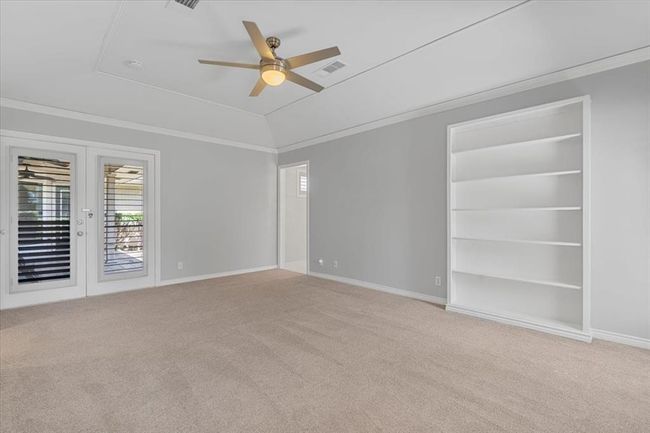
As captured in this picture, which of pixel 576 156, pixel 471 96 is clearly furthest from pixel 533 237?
pixel 471 96

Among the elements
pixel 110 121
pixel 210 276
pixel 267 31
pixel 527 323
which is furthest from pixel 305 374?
pixel 110 121

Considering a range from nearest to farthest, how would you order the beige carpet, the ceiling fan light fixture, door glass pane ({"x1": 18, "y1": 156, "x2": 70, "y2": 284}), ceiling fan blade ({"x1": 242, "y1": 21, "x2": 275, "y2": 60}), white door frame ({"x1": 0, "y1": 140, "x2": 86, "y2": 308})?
1. the beige carpet
2. ceiling fan blade ({"x1": 242, "y1": 21, "x2": 275, "y2": 60})
3. the ceiling fan light fixture
4. white door frame ({"x1": 0, "y1": 140, "x2": 86, "y2": 308})
5. door glass pane ({"x1": 18, "y1": 156, "x2": 70, "y2": 284})

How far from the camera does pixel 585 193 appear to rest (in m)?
3.01

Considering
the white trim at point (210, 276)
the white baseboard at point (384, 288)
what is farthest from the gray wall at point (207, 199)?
the white baseboard at point (384, 288)

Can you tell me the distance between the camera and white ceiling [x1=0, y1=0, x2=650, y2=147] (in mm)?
2746

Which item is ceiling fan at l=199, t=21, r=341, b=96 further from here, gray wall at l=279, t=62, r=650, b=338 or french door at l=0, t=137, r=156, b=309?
french door at l=0, t=137, r=156, b=309

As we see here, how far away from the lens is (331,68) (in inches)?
155

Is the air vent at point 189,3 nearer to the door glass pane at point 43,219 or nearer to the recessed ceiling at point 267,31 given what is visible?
the recessed ceiling at point 267,31

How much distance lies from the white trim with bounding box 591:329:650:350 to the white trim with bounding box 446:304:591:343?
21 centimetres

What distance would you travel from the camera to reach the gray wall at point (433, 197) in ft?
9.45

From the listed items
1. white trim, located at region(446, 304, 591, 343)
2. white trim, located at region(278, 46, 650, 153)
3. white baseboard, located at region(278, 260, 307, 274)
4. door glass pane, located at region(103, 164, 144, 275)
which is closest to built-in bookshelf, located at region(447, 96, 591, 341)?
white trim, located at region(446, 304, 591, 343)

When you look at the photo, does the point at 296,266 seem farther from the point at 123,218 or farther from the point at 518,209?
the point at 518,209

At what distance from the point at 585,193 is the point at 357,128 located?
3.32 meters

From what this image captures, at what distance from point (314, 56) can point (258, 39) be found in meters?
0.51
